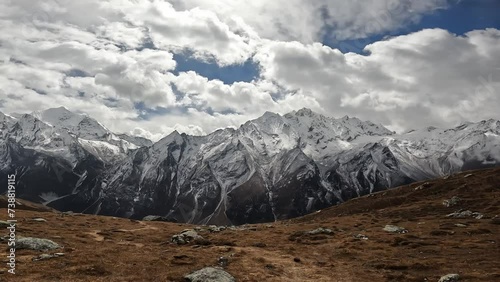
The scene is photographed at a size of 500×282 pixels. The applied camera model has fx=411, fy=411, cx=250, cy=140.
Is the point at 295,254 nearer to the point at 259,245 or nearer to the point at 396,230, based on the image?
the point at 259,245

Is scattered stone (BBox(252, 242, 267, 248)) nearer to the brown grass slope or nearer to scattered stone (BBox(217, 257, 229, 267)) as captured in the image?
the brown grass slope

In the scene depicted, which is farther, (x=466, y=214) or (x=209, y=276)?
(x=466, y=214)

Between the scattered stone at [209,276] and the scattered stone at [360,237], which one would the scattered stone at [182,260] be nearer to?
the scattered stone at [209,276]

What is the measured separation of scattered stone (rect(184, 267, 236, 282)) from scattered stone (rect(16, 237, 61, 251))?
21.4m

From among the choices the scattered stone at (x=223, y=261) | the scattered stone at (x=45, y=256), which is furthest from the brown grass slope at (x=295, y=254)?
the scattered stone at (x=45, y=256)

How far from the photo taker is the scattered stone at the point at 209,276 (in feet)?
127

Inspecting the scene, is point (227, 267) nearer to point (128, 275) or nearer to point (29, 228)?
Result: point (128, 275)

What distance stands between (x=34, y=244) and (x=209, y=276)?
24612 mm

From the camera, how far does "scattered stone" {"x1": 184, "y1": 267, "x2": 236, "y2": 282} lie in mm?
38575

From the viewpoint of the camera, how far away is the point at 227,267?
1791 inches

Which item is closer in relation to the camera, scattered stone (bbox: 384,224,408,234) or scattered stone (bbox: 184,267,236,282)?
scattered stone (bbox: 184,267,236,282)

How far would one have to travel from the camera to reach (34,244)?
163 ft

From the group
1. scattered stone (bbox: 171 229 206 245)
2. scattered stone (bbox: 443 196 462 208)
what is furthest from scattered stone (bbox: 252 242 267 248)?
scattered stone (bbox: 443 196 462 208)

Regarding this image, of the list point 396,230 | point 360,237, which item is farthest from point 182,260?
point 396,230
